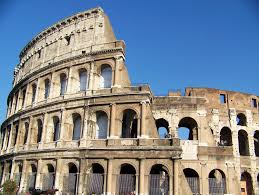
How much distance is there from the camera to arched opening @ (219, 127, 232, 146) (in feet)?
84.1

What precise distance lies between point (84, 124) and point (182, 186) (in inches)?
307

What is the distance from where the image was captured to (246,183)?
25109mm

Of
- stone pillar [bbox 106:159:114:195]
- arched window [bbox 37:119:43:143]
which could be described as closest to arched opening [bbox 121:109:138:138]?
stone pillar [bbox 106:159:114:195]

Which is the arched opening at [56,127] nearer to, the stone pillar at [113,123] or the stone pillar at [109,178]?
the stone pillar at [113,123]

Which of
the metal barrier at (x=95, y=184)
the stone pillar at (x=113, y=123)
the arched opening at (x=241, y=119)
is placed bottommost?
the metal barrier at (x=95, y=184)

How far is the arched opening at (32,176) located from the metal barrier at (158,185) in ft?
29.5

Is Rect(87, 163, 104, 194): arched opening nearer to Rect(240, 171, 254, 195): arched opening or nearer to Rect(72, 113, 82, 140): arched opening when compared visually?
Rect(72, 113, 82, 140): arched opening

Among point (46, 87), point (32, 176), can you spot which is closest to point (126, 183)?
point (32, 176)

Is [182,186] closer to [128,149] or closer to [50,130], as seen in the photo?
[128,149]

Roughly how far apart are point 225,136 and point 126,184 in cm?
1275

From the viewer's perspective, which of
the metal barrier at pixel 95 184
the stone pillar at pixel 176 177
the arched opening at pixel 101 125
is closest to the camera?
the stone pillar at pixel 176 177

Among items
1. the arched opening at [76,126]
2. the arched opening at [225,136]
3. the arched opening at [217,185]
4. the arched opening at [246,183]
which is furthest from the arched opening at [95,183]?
the arched opening at [246,183]

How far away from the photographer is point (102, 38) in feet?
72.5

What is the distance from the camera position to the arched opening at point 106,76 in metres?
21.4
